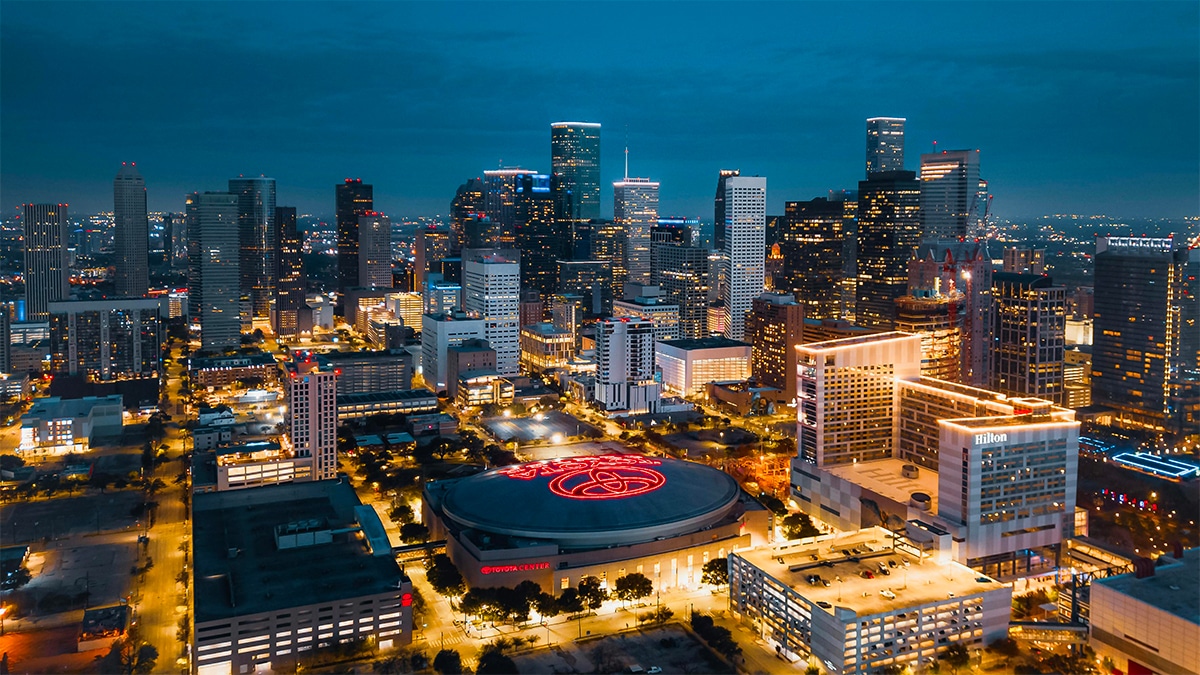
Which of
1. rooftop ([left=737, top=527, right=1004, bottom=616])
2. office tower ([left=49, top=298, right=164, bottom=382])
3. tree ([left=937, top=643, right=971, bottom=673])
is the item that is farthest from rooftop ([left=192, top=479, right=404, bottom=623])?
office tower ([left=49, top=298, right=164, bottom=382])

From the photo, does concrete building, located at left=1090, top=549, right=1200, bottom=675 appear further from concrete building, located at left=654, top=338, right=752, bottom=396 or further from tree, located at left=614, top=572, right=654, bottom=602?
concrete building, located at left=654, top=338, right=752, bottom=396

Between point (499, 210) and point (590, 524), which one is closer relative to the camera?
point (590, 524)

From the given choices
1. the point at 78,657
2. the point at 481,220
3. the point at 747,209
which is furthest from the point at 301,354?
the point at 481,220

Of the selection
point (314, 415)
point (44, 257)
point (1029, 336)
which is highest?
point (44, 257)

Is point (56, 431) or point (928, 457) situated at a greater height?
point (928, 457)

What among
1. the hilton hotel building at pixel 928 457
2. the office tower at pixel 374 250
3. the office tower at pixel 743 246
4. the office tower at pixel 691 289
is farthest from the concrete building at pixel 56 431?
the office tower at pixel 374 250

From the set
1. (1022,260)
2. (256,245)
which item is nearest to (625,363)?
(1022,260)

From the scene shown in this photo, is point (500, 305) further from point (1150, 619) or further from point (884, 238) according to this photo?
point (1150, 619)

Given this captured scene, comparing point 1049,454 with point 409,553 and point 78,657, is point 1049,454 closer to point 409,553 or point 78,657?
point 409,553
